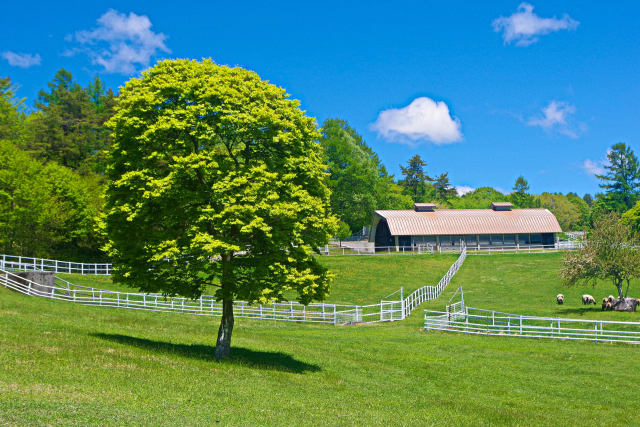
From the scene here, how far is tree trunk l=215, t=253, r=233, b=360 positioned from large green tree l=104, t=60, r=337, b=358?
4 cm

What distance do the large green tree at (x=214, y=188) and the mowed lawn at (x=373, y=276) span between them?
21344mm

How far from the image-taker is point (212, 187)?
1778 cm

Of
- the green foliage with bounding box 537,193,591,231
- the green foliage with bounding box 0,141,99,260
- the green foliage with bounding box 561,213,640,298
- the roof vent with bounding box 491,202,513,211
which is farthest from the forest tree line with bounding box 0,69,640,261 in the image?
the green foliage with bounding box 537,193,591,231

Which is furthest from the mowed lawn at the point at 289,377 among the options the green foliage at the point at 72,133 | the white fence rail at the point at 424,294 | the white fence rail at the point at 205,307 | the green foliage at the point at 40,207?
the green foliage at the point at 72,133

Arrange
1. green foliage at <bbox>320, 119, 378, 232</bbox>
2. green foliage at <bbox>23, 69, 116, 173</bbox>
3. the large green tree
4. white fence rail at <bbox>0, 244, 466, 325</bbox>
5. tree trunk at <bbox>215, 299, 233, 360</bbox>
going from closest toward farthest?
1. the large green tree
2. tree trunk at <bbox>215, 299, 233, 360</bbox>
3. white fence rail at <bbox>0, 244, 466, 325</bbox>
4. green foliage at <bbox>23, 69, 116, 173</bbox>
5. green foliage at <bbox>320, 119, 378, 232</bbox>

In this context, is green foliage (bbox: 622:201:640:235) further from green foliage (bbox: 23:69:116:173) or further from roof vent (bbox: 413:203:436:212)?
green foliage (bbox: 23:69:116:173)

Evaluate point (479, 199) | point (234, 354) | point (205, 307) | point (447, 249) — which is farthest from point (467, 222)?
point (479, 199)

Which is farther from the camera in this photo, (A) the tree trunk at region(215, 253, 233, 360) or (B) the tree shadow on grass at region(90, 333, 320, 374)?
(B) the tree shadow on grass at region(90, 333, 320, 374)

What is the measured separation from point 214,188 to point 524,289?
38534 millimetres

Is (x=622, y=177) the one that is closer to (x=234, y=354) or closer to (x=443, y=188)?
(x=443, y=188)

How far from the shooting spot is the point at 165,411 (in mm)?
12398

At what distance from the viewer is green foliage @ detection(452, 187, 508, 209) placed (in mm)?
135700

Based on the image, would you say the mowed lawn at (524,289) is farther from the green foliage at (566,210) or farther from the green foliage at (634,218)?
the green foliage at (566,210)

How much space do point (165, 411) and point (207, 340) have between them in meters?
13.6
